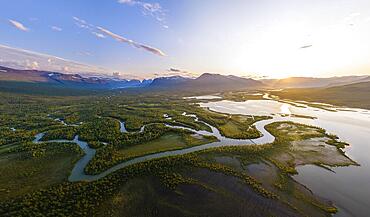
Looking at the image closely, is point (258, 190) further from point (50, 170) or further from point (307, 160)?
point (50, 170)

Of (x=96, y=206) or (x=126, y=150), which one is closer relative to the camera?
(x=96, y=206)

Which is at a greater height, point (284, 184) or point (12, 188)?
point (284, 184)

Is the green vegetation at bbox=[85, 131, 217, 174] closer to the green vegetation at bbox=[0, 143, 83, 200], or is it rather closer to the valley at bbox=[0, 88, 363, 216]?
the valley at bbox=[0, 88, 363, 216]

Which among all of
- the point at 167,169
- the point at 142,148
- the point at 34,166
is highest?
the point at 167,169

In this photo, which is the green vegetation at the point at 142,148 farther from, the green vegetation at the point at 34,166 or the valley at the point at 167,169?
the green vegetation at the point at 34,166

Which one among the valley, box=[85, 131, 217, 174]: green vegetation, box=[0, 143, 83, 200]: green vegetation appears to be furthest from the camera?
box=[85, 131, 217, 174]: green vegetation

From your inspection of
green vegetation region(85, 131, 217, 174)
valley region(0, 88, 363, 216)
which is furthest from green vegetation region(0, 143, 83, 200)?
green vegetation region(85, 131, 217, 174)

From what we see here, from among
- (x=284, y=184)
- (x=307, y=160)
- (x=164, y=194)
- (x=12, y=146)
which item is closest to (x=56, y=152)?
(x=12, y=146)

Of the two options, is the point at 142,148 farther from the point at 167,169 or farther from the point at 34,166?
the point at 34,166

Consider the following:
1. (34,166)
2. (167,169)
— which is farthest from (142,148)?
(34,166)

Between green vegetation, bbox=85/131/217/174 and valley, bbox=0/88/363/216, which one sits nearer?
valley, bbox=0/88/363/216

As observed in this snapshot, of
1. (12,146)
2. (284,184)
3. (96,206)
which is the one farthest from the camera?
(12,146)
